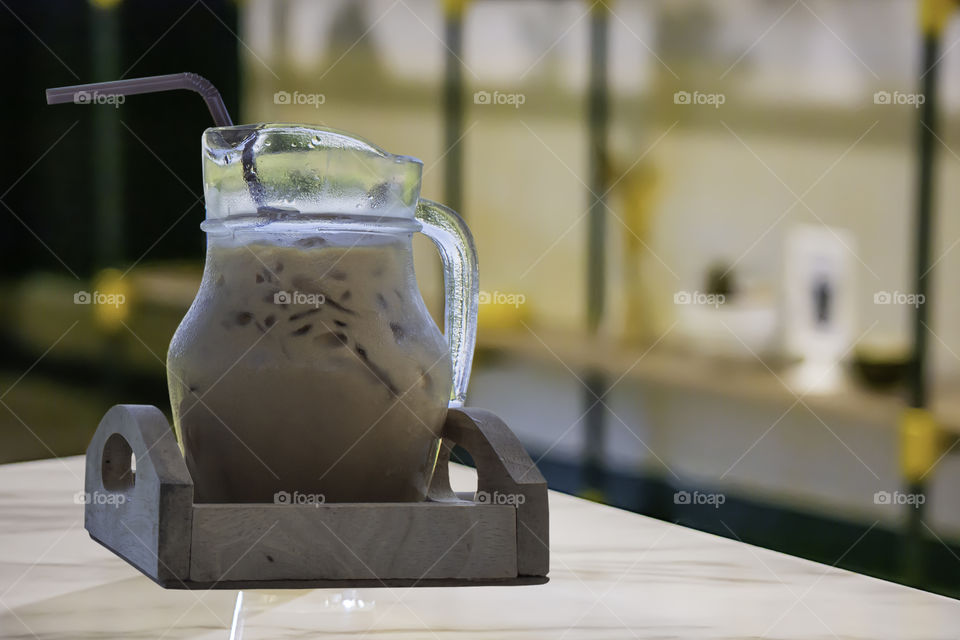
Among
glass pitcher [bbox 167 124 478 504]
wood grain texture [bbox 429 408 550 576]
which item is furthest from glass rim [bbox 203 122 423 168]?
wood grain texture [bbox 429 408 550 576]

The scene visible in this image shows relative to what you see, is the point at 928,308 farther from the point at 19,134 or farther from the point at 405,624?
the point at 19,134

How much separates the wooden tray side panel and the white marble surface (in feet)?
0.24

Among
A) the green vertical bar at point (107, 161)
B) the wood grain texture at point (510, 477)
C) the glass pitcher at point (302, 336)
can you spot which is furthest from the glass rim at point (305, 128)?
the green vertical bar at point (107, 161)

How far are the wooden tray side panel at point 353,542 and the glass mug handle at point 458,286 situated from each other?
4.8 inches

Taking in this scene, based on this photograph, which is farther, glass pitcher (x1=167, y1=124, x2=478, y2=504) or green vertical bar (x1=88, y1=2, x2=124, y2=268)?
green vertical bar (x1=88, y1=2, x2=124, y2=268)

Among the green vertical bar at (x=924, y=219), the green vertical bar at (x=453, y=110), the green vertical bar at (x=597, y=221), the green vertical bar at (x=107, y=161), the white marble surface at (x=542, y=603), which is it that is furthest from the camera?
the green vertical bar at (x=107, y=161)

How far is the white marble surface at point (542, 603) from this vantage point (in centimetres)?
66

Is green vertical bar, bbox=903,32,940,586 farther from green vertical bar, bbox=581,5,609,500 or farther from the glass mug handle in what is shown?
the glass mug handle

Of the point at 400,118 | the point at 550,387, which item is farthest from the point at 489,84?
the point at 550,387

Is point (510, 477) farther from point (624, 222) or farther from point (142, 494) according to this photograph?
point (624, 222)

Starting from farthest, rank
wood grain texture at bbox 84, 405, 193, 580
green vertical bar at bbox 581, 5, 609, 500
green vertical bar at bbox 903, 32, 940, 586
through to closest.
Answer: green vertical bar at bbox 581, 5, 609, 500 < green vertical bar at bbox 903, 32, 940, 586 < wood grain texture at bbox 84, 405, 193, 580

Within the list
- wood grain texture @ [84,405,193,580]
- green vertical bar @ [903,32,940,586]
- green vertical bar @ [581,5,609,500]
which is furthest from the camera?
green vertical bar @ [581,5,609,500]

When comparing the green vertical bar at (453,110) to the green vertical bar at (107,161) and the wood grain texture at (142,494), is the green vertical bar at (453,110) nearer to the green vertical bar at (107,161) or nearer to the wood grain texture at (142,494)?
the green vertical bar at (107,161)

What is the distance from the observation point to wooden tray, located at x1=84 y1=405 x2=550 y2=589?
1.83 feet
